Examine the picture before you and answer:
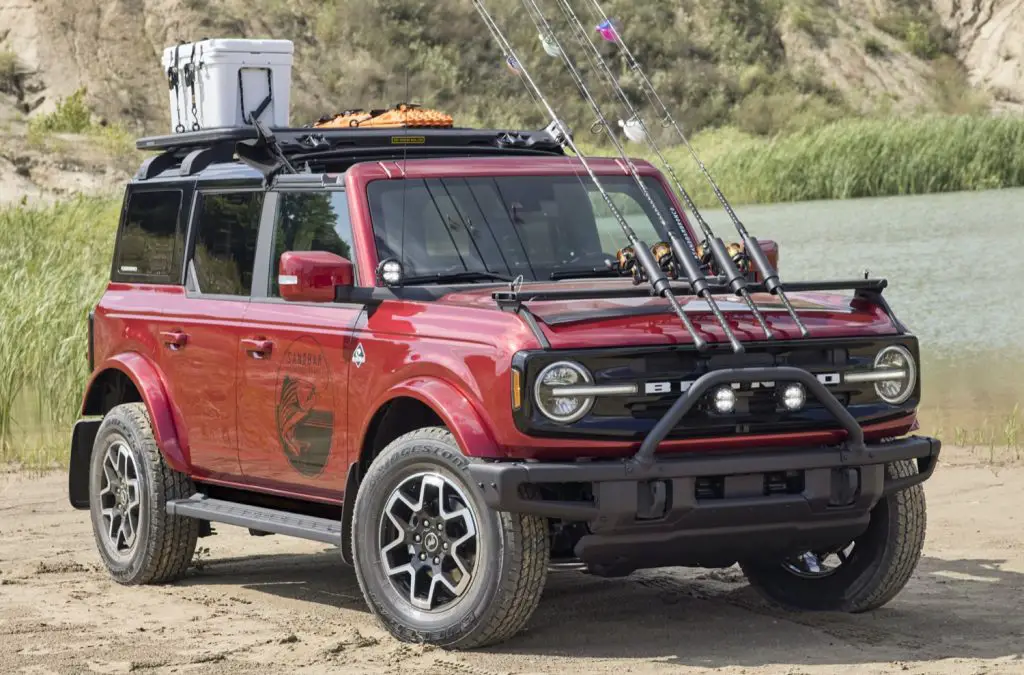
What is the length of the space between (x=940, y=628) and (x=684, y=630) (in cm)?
96

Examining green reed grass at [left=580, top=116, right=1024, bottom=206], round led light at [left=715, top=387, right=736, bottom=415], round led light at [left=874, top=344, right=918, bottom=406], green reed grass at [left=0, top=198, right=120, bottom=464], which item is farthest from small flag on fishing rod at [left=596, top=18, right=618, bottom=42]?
green reed grass at [left=580, top=116, right=1024, bottom=206]

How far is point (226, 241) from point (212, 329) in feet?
1.52

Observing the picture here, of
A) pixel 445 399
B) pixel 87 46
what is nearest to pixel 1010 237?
pixel 445 399

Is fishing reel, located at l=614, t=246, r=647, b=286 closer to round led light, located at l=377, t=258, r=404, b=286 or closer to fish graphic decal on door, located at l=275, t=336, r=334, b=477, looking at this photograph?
round led light, located at l=377, t=258, r=404, b=286

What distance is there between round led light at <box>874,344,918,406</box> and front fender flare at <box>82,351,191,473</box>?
124 inches

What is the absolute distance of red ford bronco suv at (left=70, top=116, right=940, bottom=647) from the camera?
22.4 feet

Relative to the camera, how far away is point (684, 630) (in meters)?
7.66

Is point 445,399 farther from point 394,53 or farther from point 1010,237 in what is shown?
point 394,53

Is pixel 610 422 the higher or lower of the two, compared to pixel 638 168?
lower

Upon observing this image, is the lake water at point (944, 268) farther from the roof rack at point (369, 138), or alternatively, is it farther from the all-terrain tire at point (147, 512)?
the all-terrain tire at point (147, 512)

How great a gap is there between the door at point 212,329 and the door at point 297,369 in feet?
0.36

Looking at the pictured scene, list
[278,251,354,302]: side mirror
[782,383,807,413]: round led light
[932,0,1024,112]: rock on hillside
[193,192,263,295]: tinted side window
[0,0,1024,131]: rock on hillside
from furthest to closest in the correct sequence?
[932,0,1024,112]: rock on hillside → [0,0,1024,131]: rock on hillside → [193,192,263,295]: tinted side window → [278,251,354,302]: side mirror → [782,383,807,413]: round led light

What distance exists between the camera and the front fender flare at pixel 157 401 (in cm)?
884

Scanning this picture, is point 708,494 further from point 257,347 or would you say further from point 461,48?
point 461,48
